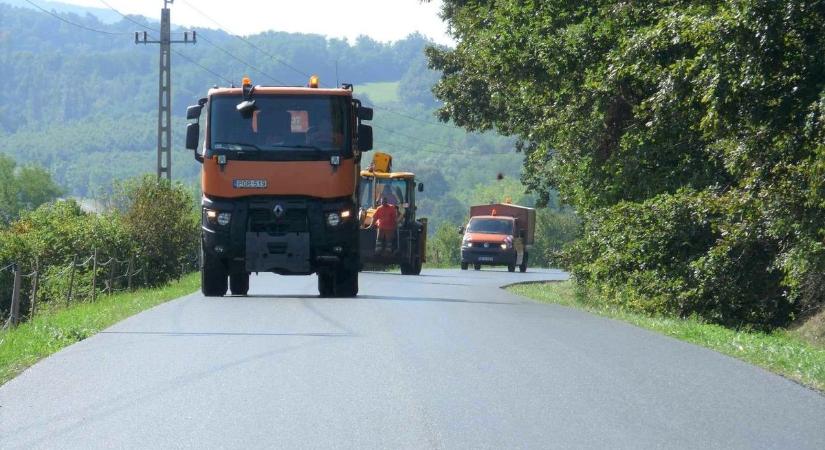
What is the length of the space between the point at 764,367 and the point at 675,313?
9954 millimetres

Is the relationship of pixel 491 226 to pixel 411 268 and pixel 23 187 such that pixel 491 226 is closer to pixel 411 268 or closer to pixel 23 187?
pixel 411 268

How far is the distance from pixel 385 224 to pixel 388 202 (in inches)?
25.5

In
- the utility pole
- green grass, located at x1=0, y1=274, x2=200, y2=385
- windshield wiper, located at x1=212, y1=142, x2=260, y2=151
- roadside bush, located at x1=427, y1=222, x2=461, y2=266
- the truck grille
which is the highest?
the utility pole

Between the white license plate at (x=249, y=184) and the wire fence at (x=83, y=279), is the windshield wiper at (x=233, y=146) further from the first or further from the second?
the wire fence at (x=83, y=279)

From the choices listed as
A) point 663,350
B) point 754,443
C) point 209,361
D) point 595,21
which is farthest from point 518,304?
point 754,443

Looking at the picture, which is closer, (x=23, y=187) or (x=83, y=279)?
(x=83, y=279)

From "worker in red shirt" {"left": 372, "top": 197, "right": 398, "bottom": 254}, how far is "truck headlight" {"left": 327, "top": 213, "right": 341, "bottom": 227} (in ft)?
54.1

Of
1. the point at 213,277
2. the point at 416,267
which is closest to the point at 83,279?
the point at 213,277

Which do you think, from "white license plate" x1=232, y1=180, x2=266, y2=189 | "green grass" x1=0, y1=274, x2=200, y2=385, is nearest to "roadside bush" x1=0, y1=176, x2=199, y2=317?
"green grass" x1=0, y1=274, x2=200, y2=385

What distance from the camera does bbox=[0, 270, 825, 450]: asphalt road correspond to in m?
9.19

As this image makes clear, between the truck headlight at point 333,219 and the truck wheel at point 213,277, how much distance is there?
2073 mm

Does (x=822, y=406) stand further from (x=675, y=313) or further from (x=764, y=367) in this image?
(x=675, y=313)

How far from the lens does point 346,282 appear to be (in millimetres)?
24828

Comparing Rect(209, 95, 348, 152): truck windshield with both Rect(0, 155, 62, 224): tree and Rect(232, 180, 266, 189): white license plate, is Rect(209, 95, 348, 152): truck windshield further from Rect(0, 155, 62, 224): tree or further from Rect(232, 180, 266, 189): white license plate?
Rect(0, 155, 62, 224): tree
